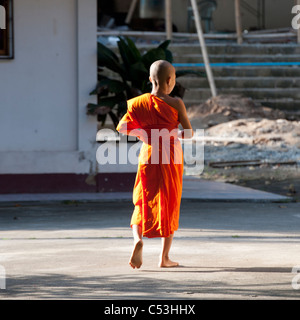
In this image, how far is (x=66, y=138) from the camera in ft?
39.8

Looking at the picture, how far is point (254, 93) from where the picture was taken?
24547 mm

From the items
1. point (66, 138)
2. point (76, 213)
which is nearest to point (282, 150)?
point (66, 138)

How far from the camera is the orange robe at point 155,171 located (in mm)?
6527

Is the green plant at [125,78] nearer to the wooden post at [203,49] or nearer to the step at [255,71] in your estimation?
the wooden post at [203,49]

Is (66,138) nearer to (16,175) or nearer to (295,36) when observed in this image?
(16,175)

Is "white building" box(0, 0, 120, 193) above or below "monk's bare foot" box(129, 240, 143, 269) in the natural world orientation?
above

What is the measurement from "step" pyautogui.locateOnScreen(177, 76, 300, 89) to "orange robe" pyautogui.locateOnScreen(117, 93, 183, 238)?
17933 mm

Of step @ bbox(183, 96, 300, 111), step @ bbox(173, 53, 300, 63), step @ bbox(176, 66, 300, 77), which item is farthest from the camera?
step @ bbox(173, 53, 300, 63)

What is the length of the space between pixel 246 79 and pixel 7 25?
13688 millimetres

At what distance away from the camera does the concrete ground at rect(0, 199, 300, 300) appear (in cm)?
573

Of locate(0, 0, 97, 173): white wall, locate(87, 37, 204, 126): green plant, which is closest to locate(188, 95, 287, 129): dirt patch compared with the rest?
locate(87, 37, 204, 126): green plant

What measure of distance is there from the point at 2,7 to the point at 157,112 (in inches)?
240

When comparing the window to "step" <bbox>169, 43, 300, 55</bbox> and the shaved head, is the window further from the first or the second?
"step" <bbox>169, 43, 300, 55</bbox>

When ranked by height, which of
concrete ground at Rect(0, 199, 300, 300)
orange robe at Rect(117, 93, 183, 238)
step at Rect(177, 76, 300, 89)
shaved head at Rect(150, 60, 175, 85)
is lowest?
concrete ground at Rect(0, 199, 300, 300)
